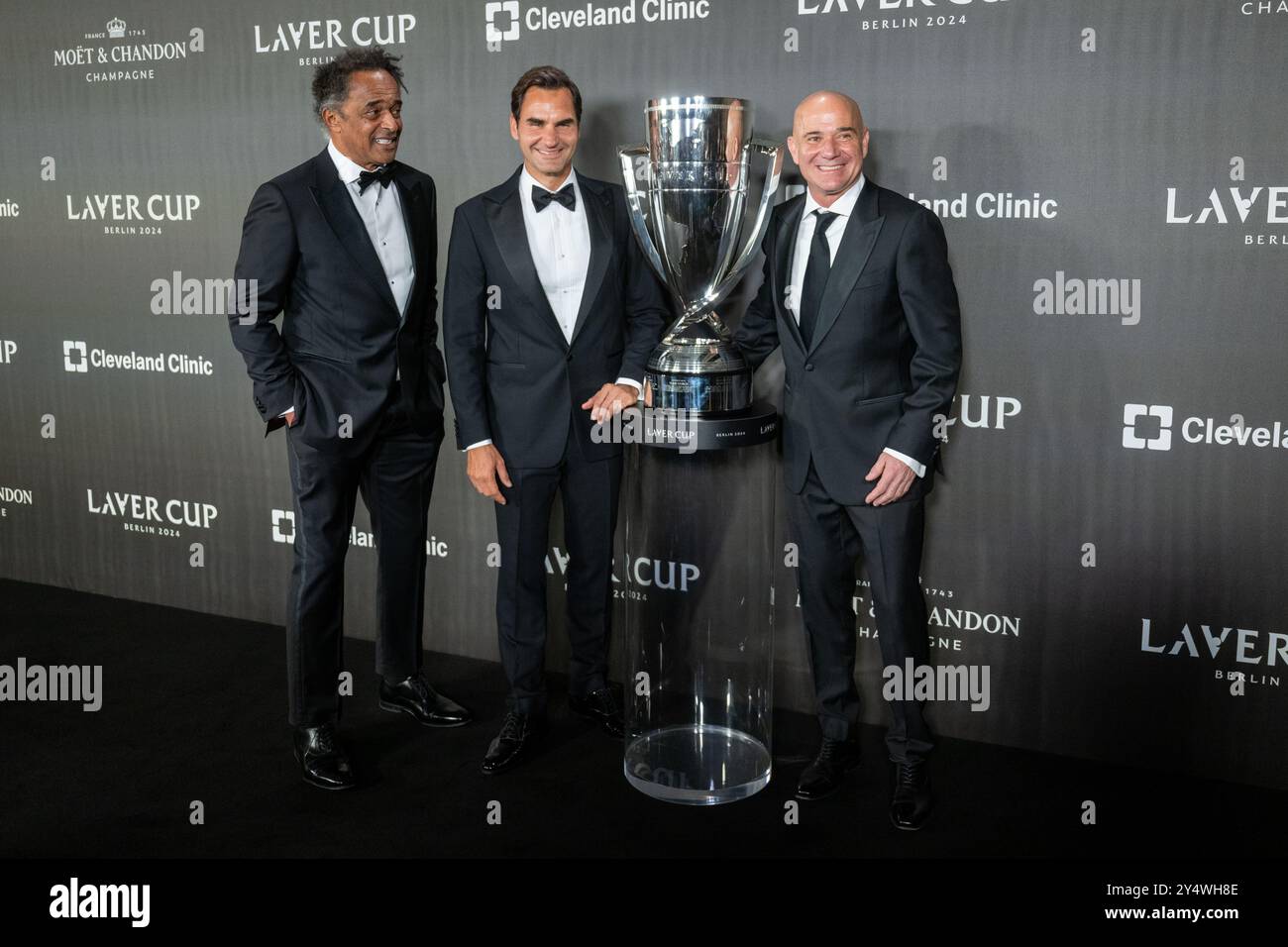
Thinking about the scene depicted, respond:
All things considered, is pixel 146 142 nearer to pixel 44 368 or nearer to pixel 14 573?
pixel 44 368

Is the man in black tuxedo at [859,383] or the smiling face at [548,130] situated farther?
the smiling face at [548,130]

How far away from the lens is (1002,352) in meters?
2.92

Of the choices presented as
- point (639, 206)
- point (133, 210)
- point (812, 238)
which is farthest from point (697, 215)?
point (133, 210)

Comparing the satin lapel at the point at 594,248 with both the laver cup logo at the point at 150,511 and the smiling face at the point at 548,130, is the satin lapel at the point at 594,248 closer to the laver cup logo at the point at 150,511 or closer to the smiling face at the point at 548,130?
the smiling face at the point at 548,130

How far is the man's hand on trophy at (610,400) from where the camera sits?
2.81 m

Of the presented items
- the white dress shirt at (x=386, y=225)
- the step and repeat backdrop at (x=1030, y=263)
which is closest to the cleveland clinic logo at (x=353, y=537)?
the step and repeat backdrop at (x=1030, y=263)

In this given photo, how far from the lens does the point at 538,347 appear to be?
9.31 feet

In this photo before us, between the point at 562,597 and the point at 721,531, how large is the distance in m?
0.90

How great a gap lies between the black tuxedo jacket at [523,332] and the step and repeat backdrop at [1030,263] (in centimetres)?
42

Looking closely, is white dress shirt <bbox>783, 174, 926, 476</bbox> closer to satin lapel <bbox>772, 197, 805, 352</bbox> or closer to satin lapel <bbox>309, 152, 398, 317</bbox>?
satin lapel <bbox>772, 197, 805, 352</bbox>

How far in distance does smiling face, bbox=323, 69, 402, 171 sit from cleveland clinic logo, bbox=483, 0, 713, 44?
0.70 m

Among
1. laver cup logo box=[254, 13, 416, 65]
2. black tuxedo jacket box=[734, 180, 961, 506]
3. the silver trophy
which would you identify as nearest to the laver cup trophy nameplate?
the silver trophy

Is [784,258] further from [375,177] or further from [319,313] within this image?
[319,313]

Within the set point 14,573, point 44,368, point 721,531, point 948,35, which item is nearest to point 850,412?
point 721,531
